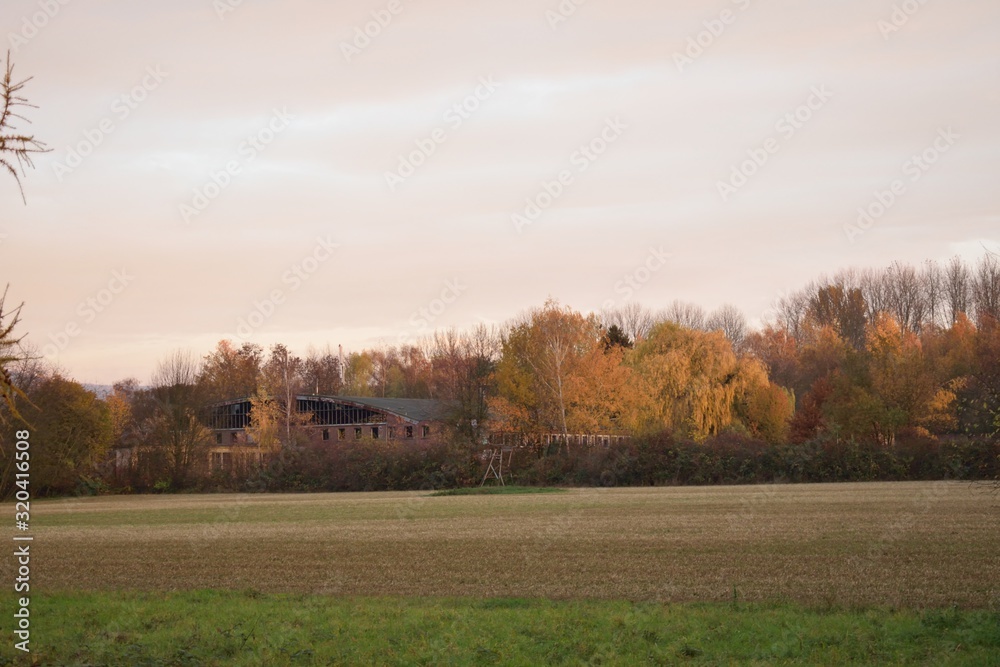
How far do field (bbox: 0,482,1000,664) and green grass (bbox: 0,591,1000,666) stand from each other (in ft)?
0.13

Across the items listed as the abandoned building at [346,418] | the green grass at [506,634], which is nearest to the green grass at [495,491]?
the abandoned building at [346,418]

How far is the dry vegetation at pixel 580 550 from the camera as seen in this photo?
1469 centimetres

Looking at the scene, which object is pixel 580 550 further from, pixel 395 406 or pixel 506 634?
pixel 395 406

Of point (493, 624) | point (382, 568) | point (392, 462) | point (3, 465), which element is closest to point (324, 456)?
point (392, 462)

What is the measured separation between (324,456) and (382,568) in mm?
39141

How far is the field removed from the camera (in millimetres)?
10445

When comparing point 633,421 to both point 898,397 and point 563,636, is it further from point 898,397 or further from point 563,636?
point 563,636

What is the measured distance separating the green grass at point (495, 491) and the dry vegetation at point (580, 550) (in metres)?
10.5

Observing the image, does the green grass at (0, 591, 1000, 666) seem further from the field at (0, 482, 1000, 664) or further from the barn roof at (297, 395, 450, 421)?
the barn roof at (297, 395, 450, 421)

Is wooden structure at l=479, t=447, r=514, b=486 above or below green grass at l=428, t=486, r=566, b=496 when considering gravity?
above

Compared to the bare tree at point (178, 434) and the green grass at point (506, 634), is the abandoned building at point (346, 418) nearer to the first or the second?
the bare tree at point (178, 434)

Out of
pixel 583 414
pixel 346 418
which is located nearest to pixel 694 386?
pixel 583 414

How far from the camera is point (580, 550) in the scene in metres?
19.9

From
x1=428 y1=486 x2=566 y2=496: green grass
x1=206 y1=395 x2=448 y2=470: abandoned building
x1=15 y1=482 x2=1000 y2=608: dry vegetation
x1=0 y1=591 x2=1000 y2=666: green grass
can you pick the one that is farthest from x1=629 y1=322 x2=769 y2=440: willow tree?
x1=0 y1=591 x2=1000 y2=666: green grass
